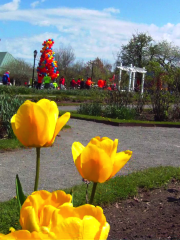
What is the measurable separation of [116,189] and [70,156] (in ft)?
9.32

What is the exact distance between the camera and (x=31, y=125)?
102 centimetres

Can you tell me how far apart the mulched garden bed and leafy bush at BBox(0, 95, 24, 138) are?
15.2 ft

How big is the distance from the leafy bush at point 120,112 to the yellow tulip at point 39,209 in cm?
1337

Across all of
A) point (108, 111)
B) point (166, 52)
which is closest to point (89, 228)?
point (108, 111)

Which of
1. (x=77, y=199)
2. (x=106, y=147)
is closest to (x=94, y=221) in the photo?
(x=106, y=147)

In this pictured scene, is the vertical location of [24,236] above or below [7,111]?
above

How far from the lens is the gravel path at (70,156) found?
5.46 m

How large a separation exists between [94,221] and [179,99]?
14436mm

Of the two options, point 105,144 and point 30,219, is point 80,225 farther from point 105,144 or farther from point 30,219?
point 105,144

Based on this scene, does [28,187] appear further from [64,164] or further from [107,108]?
[107,108]

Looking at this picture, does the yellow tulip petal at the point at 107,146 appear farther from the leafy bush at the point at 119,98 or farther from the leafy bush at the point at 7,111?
the leafy bush at the point at 119,98

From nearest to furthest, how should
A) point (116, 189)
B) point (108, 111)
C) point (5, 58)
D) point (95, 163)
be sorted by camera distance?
point (95, 163), point (116, 189), point (108, 111), point (5, 58)

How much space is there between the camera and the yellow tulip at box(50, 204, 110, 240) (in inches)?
22.6

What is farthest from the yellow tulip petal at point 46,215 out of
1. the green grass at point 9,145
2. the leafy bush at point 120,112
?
the leafy bush at point 120,112
